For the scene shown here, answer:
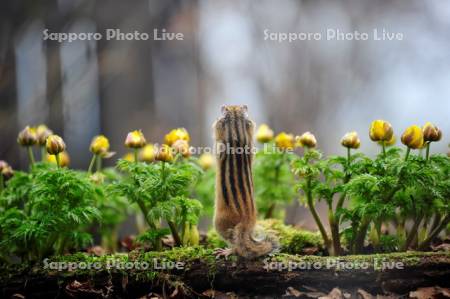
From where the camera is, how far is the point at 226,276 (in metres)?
2.22

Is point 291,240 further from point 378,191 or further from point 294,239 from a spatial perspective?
point 378,191

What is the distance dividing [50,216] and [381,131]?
1.67 meters

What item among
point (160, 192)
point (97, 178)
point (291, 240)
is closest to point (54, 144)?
point (97, 178)

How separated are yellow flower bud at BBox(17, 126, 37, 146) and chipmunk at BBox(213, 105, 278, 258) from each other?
1.11 m

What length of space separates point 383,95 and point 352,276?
283 cm

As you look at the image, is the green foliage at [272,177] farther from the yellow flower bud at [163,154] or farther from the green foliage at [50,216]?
the green foliage at [50,216]

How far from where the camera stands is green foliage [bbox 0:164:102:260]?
7.65 ft

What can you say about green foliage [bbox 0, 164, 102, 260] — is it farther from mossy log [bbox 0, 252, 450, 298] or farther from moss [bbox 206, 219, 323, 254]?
moss [bbox 206, 219, 323, 254]

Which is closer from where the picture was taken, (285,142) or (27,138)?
(27,138)

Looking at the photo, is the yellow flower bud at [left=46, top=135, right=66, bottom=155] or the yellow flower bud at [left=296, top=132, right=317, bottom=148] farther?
the yellow flower bud at [left=296, top=132, right=317, bottom=148]

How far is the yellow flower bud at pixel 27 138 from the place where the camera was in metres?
2.65

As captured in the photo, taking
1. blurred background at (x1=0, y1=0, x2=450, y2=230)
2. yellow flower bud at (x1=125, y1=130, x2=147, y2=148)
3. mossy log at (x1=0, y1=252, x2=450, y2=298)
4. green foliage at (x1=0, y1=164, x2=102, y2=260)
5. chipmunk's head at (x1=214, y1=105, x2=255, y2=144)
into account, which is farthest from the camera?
blurred background at (x1=0, y1=0, x2=450, y2=230)

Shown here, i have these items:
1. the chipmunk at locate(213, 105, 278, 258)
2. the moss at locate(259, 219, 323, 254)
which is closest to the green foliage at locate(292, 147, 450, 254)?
the moss at locate(259, 219, 323, 254)

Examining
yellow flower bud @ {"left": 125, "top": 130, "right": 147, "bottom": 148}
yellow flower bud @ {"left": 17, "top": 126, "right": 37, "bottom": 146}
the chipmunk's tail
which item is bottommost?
the chipmunk's tail
